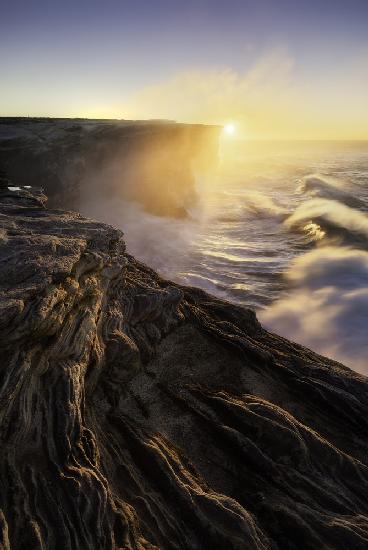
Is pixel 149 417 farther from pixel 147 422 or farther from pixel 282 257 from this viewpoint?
pixel 282 257

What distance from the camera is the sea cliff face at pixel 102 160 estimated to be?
2800 centimetres

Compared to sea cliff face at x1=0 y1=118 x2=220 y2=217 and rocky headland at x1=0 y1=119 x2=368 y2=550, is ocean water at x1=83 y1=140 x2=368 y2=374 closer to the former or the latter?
sea cliff face at x1=0 y1=118 x2=220 y2=217

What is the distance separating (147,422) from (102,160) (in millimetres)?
30160

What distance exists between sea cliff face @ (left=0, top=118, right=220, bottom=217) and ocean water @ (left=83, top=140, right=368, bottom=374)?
2708 millimetres

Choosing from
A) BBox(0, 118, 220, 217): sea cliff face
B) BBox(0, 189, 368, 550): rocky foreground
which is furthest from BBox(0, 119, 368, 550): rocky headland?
BBox(0, 118, 220, 217): sea cliff face

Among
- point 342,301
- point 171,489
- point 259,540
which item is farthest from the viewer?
point 342,301

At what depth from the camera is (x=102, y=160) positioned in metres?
34.3

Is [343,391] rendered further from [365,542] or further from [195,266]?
[195,266]

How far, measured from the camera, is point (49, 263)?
789 centimetres

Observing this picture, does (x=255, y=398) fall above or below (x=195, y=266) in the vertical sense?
below

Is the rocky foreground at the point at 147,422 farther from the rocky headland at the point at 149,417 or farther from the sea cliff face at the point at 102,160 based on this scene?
the sea cliff face at the point at 102,160

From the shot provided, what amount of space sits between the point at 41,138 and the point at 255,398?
2756 centimetres

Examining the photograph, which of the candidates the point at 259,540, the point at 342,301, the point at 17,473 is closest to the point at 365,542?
the point at 259,540

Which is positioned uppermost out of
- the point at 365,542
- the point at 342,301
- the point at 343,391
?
the point at 342,301
